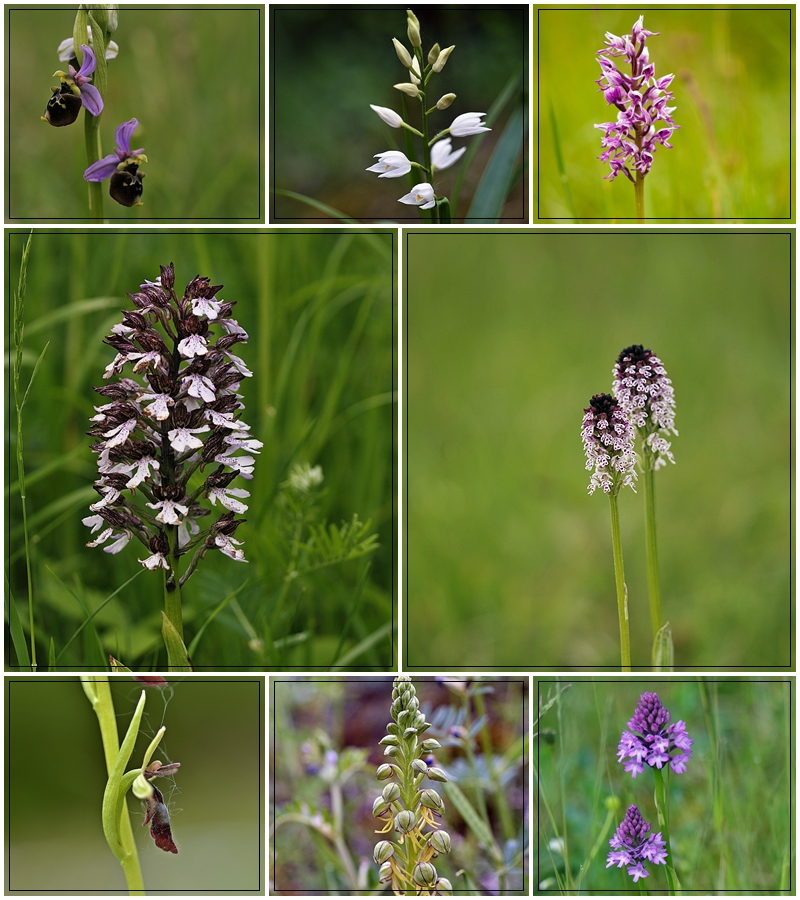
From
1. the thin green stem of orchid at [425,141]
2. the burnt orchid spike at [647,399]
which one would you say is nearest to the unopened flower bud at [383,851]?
the burnt orchid spike at [647,399]

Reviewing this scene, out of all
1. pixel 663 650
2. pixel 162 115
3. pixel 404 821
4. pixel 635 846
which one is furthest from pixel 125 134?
pixel 635 846

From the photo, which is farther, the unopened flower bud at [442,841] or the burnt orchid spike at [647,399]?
the burnt orchid spike at [647,399]

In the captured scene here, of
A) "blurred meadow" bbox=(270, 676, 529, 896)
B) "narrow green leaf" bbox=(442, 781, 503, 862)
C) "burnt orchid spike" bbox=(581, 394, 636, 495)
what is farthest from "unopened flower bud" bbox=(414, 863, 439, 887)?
"burnt orchid spike" bbox=(581, 394, 636, 495)

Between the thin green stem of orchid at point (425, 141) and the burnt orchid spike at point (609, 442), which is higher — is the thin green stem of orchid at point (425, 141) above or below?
above

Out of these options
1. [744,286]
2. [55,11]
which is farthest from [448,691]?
[55,11]

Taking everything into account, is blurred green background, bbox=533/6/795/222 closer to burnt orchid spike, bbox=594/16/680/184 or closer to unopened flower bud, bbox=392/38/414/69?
burnt orchid spike, bbox=594/16/680/184

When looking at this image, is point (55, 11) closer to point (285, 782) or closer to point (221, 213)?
point (221, 213)

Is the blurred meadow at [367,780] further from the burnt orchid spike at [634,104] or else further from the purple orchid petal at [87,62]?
the purple orchid petal at [87,62]

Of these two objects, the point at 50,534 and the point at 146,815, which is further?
the point at 50,534
